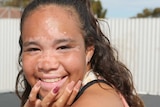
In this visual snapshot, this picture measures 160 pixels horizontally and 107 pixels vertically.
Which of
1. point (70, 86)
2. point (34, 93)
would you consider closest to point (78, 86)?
point (70, 86)

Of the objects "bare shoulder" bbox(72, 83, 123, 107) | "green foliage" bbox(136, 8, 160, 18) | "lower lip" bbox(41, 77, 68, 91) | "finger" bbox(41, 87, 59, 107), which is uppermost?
"lower lip" bbox(41, 77, 68, 91)

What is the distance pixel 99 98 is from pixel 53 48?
0.69 feet

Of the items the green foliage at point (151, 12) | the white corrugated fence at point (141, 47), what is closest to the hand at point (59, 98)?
the white corrugated fence at point (141, 47)

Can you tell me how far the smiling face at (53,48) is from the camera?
3.60 feet

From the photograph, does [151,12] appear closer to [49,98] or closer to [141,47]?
[141,47]

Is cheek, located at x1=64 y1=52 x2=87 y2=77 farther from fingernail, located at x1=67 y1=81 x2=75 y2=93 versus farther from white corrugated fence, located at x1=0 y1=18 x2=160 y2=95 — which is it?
white corrugated fence, located at x1=0 y1=18 x2=160 y2=95

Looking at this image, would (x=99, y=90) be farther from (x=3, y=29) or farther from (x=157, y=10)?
(x=157, y=10)

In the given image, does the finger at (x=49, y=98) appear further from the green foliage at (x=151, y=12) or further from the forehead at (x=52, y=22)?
the green foliage at (x=151, y=12)

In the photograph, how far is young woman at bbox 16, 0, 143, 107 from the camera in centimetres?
108

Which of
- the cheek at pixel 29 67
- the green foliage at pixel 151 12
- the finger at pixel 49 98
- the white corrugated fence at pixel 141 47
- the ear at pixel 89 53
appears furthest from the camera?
the green foliage at pixel 151 12

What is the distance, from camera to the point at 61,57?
110 centimetres

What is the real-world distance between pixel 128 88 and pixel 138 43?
7779 millimetres

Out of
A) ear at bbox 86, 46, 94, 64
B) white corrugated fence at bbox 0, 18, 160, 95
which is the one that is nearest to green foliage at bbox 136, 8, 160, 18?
white corrugated fence at bbox 0, 18, 160, 95

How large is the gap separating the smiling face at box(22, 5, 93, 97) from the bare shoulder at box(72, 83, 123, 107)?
0.06 m
